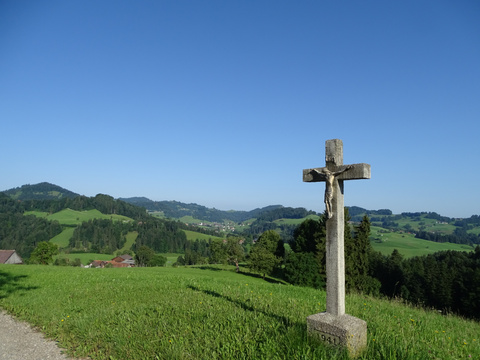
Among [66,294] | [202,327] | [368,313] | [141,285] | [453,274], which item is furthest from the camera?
[453,274]

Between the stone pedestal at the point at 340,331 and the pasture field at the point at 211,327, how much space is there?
18 cm

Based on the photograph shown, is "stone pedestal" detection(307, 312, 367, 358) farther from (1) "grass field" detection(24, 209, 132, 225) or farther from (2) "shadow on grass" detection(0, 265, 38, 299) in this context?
(1) "grass field" detection(24, 209, 132, 225)

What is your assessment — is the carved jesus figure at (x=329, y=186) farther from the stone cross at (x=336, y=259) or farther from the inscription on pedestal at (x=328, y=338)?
the inscription on pedestal at (x=328, y=338)

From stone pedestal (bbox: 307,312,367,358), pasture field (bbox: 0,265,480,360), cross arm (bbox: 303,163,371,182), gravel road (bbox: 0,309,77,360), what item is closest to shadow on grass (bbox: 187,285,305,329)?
pasture field (bbox: 0,265,480,360)

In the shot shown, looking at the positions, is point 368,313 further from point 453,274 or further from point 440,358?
point 453,274

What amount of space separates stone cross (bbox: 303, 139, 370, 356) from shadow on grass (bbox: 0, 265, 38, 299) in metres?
12.1

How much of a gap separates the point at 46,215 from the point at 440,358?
205 m

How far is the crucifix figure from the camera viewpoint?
5770 millimetres

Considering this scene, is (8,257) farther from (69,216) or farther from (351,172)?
(69,216)

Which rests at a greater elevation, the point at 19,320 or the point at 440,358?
the point at 440,358

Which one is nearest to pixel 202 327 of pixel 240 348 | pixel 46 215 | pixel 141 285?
pixel 240 348

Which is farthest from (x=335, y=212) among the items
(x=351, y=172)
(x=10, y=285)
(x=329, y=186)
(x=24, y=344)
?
(x=10, y=285)

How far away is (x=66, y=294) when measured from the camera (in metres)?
11.4

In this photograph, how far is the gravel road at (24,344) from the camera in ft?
20.9
